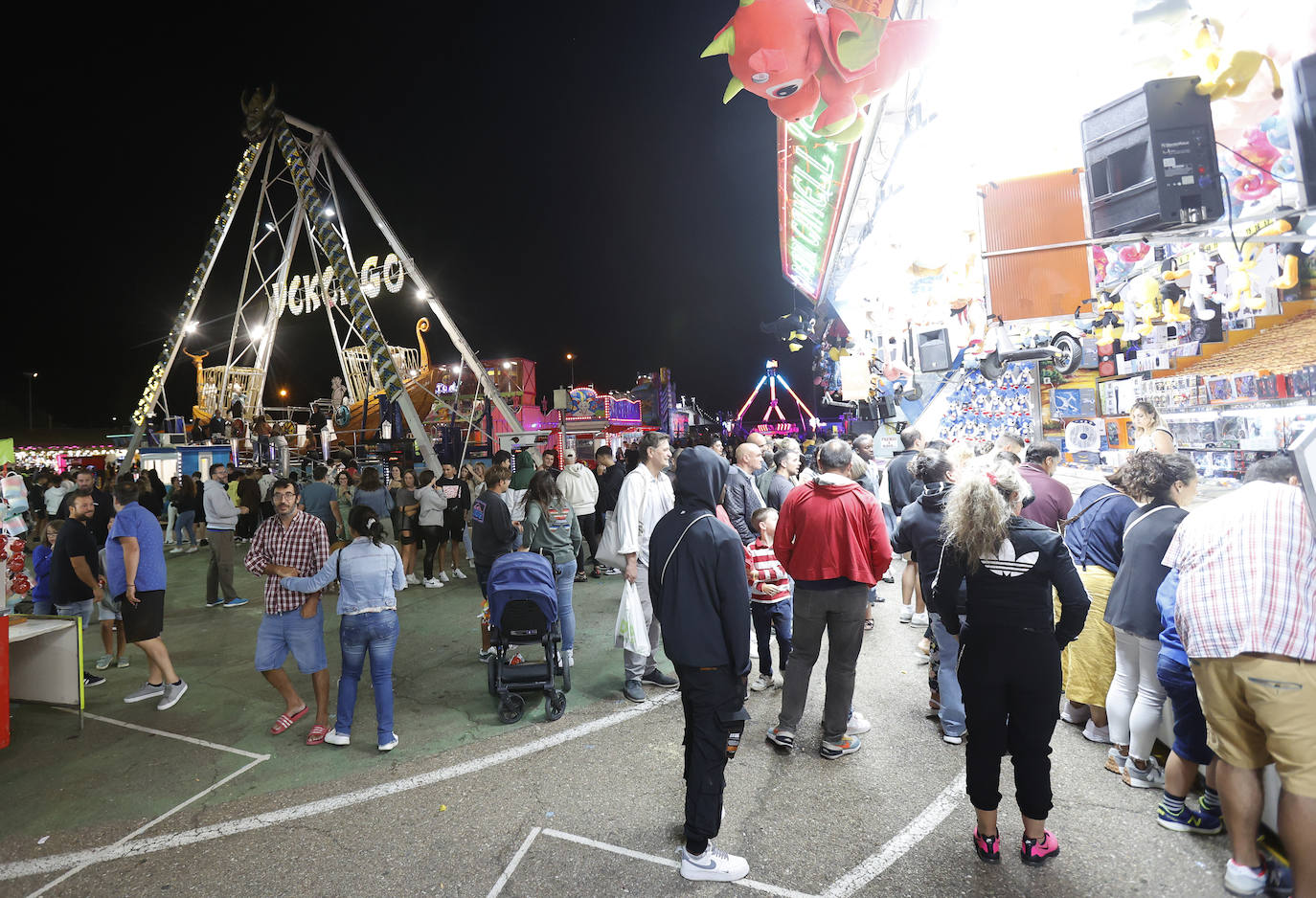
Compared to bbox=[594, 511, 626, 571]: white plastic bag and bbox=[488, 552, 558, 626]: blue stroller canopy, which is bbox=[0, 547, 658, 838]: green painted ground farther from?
bbox=[594, 511, 626, 571]: white plastic bag

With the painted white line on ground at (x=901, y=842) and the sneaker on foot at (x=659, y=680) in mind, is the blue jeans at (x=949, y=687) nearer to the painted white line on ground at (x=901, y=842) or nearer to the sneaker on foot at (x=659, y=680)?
the painted white line on ground at (x=901, y=842)

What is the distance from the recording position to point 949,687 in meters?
3.91

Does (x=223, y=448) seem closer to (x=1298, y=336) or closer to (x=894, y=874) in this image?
(x=894, y=874)

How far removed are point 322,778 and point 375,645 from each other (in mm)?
817

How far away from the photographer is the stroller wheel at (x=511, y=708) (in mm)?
4426

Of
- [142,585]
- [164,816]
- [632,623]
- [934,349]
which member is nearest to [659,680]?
[632,623]

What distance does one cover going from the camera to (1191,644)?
2.51 m

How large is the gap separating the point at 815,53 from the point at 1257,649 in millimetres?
4414

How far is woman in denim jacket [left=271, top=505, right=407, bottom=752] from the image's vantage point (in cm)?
399

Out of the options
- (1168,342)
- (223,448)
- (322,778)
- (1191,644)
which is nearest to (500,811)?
(322,778)

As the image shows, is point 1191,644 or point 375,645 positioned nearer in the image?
point 1191,644

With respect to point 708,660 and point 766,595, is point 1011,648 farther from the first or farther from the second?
point 766,595

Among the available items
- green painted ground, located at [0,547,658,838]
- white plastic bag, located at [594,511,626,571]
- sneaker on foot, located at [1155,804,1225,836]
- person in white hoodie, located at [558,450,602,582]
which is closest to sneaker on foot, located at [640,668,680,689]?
green painted ground, located at [0,547,658,838]

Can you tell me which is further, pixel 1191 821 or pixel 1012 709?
pixel 1191 821
